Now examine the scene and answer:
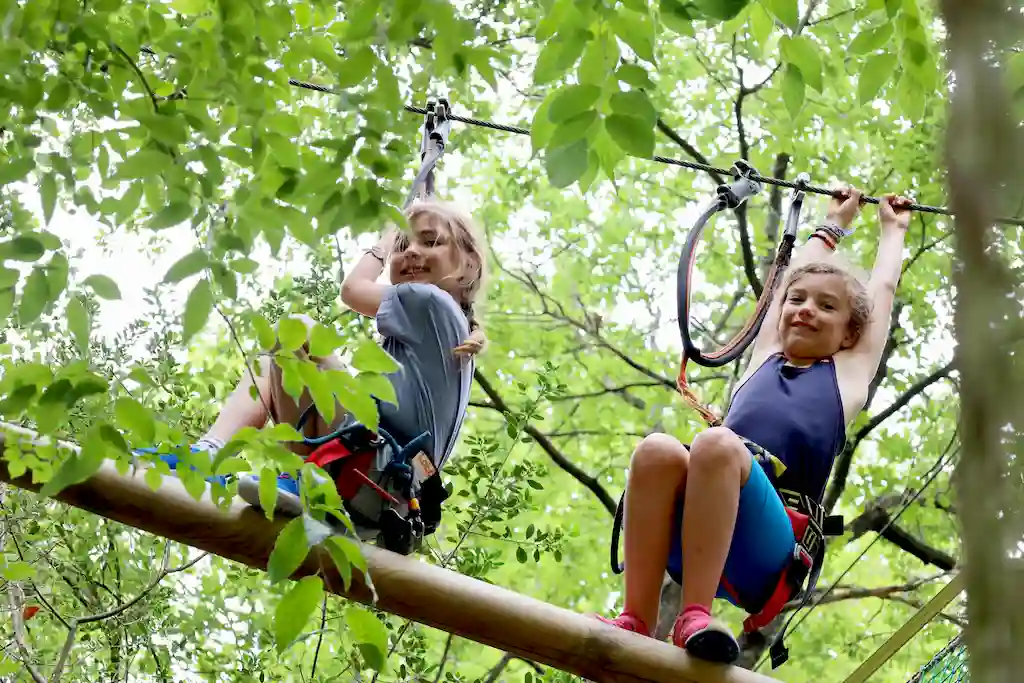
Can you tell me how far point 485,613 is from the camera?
250 centimetres

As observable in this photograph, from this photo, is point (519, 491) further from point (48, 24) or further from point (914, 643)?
point (914, 643)

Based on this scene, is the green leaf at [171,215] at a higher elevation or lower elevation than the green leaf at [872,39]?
lower

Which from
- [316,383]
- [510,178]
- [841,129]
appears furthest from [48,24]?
[841,129]

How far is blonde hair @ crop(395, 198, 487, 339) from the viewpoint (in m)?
3.46

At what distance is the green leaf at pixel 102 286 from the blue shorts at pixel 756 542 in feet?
4.98

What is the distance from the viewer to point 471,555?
148 inches

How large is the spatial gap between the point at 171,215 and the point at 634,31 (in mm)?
883

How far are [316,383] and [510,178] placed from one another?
4.96 metres

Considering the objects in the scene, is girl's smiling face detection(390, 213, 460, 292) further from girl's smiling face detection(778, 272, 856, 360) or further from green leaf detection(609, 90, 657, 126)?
green leaf detection(609, 90, 657, 126)

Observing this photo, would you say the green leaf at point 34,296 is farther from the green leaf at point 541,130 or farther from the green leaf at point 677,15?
the green leaf at point 677,15

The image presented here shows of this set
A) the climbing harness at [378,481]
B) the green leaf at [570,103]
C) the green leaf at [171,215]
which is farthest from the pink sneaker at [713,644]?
the green leaf at [171,215]

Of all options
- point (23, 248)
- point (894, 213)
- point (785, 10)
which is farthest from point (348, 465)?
point (894, 213)

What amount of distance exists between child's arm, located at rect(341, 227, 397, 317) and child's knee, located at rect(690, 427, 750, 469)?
98cm

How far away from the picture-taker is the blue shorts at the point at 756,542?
2924 millimetres
